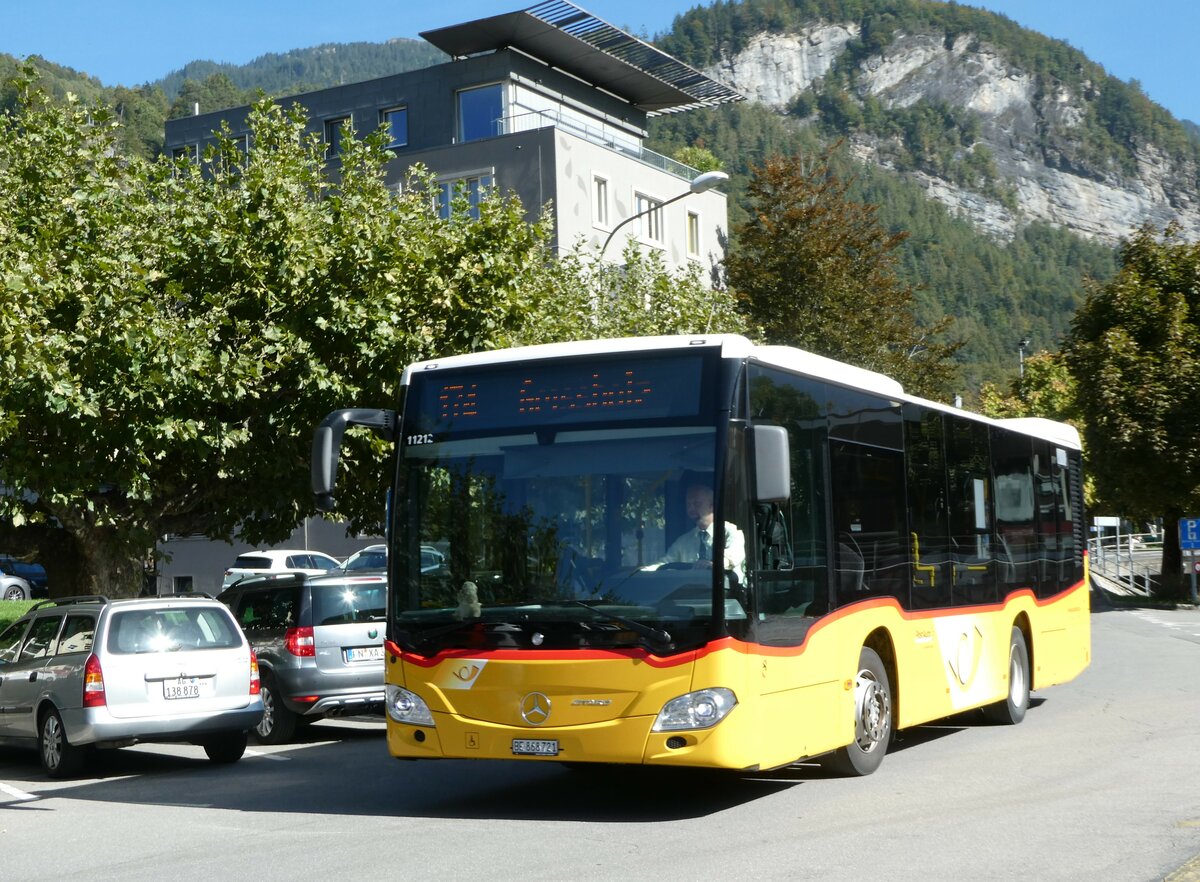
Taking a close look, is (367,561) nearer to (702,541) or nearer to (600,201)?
(600,201)

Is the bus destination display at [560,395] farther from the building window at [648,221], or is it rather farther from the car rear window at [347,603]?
the building window at [648,221]

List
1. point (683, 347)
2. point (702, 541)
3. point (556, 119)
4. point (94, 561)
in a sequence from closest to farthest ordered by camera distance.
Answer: point (702, 541), point (683, 347), point (94, 561), point (556, 119)

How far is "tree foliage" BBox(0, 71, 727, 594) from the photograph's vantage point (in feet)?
53.9

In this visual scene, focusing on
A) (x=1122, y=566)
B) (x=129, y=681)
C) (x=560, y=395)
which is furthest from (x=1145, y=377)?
(x=560, y=395)

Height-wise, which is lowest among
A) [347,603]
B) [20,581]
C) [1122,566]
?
[1122,566]

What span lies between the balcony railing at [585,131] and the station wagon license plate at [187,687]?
29810 millimetres

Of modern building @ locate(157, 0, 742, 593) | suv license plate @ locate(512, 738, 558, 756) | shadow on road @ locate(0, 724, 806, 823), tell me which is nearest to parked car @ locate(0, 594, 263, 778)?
shadow on road @ locate(0, 724, 806, 823)

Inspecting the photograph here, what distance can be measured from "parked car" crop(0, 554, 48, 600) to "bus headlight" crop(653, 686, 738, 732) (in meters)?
34.8

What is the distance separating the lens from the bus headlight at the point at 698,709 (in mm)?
8961

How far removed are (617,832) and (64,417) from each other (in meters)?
9.91

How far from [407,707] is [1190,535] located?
32.2 m

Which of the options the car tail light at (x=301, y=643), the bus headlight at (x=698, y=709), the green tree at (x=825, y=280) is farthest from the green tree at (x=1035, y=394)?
the bus headlight at (x=698, y=709)

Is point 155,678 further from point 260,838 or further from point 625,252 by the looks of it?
point 625,252

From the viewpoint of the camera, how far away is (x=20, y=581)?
146 feet
